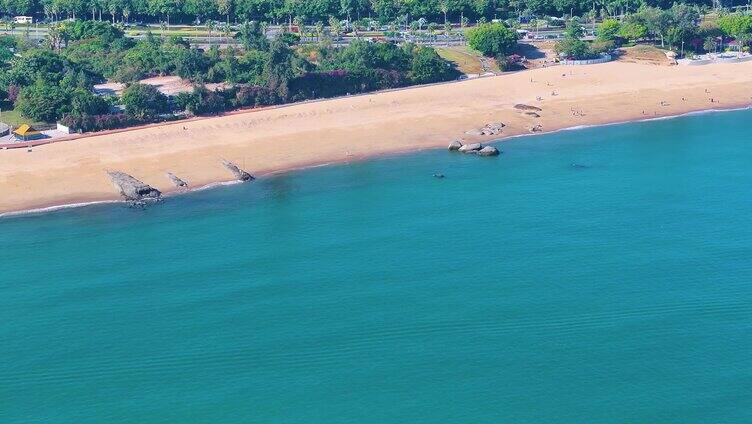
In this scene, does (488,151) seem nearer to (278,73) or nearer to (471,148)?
(471,148)

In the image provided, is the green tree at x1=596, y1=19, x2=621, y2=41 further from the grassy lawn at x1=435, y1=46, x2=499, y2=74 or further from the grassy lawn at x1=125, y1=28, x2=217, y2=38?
the grassy lawn at x1=125, y1=28, x2=217, y2=38

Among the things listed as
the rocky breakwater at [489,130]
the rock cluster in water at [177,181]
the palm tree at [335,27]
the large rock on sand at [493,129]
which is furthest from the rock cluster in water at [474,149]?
the palm tree at [335,27]

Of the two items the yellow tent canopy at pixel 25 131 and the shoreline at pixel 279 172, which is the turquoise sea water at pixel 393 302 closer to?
the shoreline at pixel 279 172

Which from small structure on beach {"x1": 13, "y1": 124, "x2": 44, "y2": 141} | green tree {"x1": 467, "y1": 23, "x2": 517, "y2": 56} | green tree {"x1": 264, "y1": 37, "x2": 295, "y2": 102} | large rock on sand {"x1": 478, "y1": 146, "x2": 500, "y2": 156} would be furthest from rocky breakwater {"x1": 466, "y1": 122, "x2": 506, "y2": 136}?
small structure on beach {"x1": 13, "y1": 124, "x2": 44, "y2": 141}

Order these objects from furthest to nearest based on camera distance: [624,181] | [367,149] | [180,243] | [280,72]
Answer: [280,72], [367,149], [624,181], [180,243]

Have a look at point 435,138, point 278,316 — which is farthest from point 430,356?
point 435,138

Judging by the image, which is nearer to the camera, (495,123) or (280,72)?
(495,123)

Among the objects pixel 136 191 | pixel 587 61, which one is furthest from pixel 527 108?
pixel 136 191

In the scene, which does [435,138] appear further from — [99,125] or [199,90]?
[99,125]
